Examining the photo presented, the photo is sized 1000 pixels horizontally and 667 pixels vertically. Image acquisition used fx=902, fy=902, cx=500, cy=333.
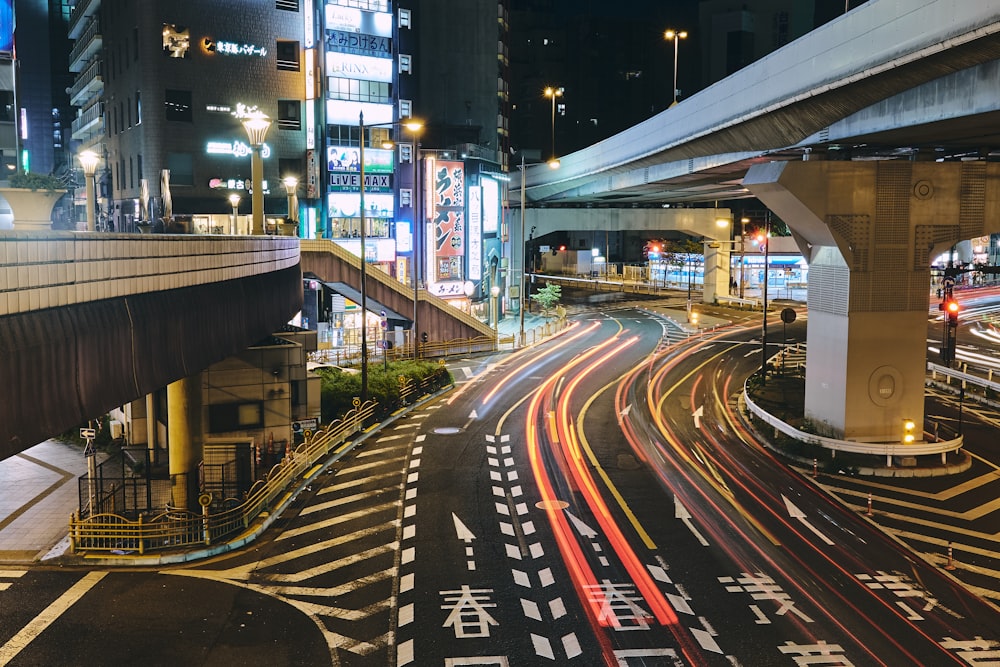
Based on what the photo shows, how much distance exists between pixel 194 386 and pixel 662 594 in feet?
47.0

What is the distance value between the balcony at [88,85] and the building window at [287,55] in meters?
21.0

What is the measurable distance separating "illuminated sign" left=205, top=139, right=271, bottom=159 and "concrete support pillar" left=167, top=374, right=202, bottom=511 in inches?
1563

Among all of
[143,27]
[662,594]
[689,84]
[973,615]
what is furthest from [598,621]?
[689,84]

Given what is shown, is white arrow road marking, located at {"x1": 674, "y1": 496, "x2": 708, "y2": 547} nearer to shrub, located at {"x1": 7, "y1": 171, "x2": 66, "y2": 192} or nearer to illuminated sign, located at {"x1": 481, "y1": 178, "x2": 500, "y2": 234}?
shrub, located at {"x1": 7, "y1": 171, "x2": 66, "y2": 192}

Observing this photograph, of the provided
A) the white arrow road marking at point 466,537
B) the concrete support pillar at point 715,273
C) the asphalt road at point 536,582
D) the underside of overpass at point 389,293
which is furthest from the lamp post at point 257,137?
the concrete support pillar at point 715,273

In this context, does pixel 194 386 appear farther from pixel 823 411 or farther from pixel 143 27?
pixel 143 27

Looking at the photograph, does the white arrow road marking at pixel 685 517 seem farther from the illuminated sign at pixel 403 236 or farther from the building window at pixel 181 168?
the building window at pixel 181 168

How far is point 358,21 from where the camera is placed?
6234 centimetres

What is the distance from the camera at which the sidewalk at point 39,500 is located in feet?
69.7

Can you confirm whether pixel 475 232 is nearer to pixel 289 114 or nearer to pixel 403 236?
pixel 403 236

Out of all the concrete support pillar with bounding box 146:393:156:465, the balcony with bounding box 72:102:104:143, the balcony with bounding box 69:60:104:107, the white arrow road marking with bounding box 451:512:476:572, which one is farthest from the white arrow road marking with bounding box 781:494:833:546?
the balcony with bounding box 72:102:104:143

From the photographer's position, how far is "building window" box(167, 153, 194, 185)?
60844 mm

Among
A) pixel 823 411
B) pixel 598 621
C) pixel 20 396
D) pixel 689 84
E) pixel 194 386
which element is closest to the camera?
pixel 20 396

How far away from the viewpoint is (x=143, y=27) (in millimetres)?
59406
